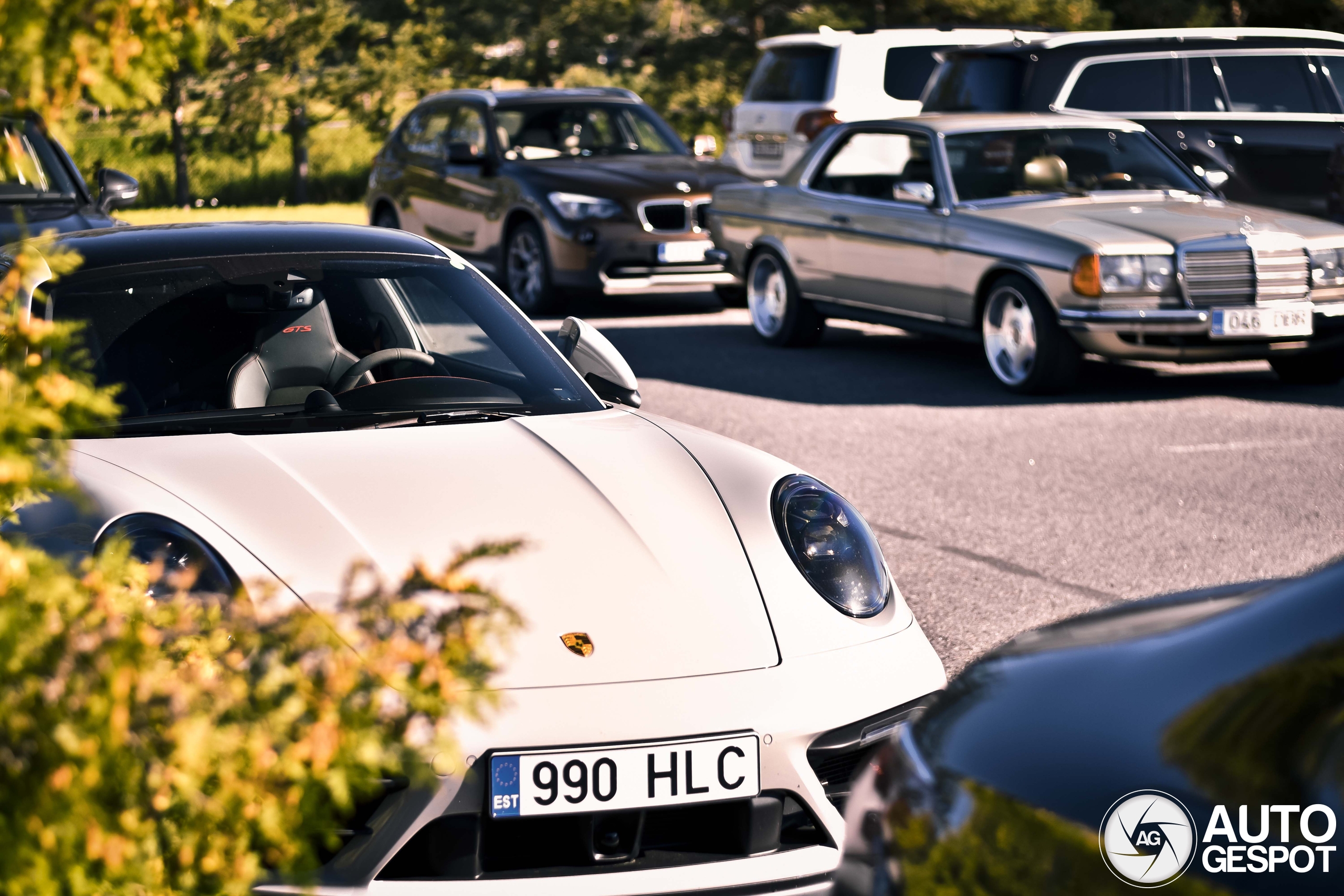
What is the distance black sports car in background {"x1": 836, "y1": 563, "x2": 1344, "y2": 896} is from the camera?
1.77 m

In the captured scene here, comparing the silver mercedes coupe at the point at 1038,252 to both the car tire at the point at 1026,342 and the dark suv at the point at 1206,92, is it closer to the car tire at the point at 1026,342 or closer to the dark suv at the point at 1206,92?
the car tire at the point at 1026,342

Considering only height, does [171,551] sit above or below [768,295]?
above

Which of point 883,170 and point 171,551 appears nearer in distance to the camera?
point 171,551

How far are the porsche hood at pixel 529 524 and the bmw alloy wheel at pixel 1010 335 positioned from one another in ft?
18.5

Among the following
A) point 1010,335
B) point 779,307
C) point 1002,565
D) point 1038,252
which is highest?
point 1038,252

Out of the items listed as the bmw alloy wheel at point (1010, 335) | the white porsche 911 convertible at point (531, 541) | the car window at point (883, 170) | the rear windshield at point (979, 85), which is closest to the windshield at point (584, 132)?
the car window at point (883, 170)

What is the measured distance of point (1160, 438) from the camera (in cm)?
802

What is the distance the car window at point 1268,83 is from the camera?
13086mm

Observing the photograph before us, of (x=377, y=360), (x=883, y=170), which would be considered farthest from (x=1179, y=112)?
(x=377, y=360)

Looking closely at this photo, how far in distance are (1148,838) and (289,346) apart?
10.4 ft

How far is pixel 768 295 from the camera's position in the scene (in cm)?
1146

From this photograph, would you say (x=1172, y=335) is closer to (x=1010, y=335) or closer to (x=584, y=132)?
(x=1010, y=335)

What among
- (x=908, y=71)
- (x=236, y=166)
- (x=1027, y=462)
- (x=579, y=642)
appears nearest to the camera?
(x=579, y=642)

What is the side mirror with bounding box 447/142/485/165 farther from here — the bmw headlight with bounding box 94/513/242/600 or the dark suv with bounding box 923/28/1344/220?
the bmw headlight with bounding box 94/513/242/600
